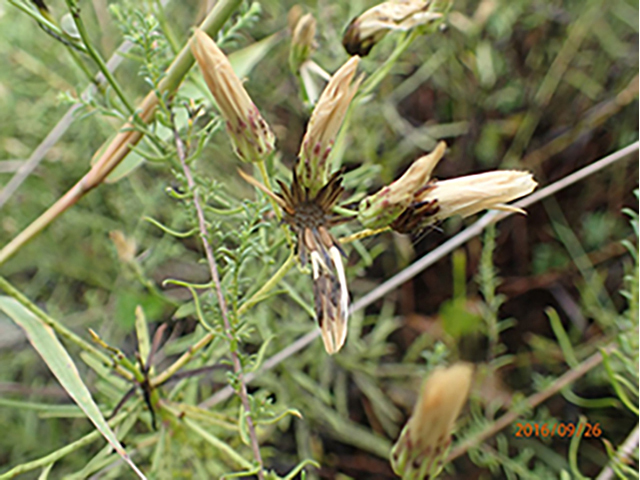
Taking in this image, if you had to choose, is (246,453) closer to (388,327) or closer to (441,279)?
(388,327)

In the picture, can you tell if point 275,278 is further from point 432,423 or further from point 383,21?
point 383,21

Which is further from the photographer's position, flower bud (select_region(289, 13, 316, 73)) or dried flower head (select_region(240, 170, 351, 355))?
flower bud (select_region(289, 13, 316, 73))

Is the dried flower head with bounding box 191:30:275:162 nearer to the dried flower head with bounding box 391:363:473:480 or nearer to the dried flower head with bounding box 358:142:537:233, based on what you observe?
the dried flower head with bounding box 358:142:537:233

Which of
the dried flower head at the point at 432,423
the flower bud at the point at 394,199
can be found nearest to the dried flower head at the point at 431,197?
the flower bud at the point at 394,199

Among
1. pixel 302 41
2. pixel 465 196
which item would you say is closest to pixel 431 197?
pixel 465 196

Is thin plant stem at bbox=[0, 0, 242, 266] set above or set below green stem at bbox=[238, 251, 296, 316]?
above
